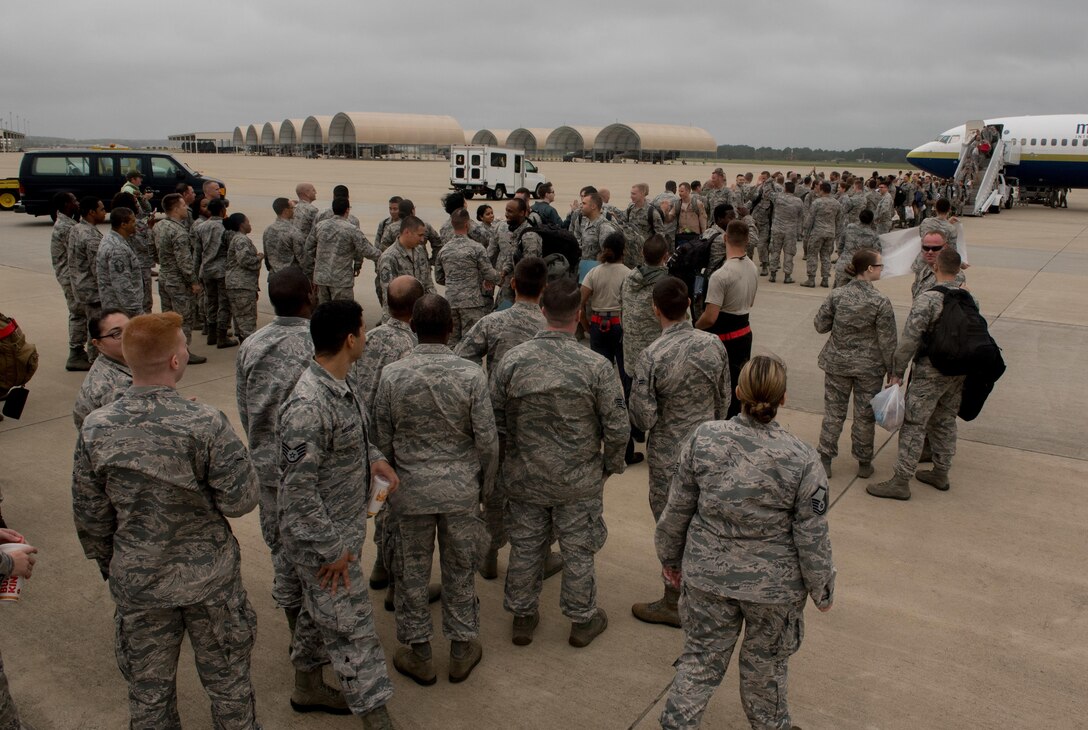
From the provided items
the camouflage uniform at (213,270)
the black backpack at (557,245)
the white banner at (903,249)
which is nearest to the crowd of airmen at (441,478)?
the black backpack at (557,245)

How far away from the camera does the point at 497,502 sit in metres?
4.14

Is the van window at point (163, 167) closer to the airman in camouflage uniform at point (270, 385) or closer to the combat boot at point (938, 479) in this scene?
the airman in camouflage uniform at point (270, 385)

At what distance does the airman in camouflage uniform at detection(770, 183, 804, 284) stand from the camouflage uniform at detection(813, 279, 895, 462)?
26.0ft

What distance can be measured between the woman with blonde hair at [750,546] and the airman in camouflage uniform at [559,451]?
69 cm

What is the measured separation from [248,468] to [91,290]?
6.02 metres

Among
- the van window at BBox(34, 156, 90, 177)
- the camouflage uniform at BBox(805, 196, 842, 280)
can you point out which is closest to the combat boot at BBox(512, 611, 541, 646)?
the camouflage uniform at BBox(805, 196, 842, 280)

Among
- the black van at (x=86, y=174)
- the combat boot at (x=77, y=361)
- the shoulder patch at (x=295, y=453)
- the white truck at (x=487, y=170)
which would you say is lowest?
the combat boot at (x=77, y=361)

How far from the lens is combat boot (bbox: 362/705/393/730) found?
9.54 feet

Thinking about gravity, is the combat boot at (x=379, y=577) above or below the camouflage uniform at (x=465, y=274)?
below

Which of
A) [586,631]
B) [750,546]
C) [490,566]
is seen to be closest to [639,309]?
[490,566]

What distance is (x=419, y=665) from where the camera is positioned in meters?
3.38

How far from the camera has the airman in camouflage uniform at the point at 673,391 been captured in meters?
3.83

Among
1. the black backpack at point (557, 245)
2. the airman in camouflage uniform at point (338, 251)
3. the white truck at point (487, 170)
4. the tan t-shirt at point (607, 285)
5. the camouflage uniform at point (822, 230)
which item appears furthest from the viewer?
the white truck at point (487, 170)

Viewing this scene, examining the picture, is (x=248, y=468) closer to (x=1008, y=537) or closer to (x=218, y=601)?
(x=218, y=601)
